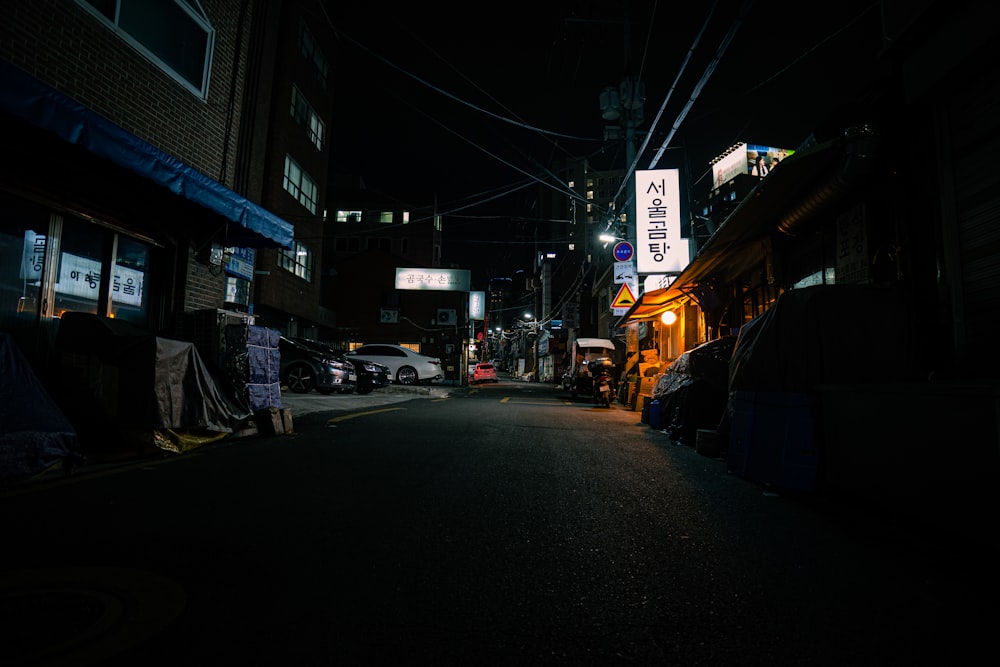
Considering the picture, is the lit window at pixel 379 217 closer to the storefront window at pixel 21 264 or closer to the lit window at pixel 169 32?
the lit window at pixel 169 32

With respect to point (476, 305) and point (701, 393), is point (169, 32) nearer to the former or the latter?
point (701, 393)

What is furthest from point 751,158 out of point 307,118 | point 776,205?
point 776,205

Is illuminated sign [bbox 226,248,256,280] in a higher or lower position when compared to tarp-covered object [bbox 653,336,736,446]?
higher

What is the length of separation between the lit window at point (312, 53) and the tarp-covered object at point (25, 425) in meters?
23.4

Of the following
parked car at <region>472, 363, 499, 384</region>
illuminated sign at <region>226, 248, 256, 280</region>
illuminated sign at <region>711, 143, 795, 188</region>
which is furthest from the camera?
illuminated sign at <region>711, 143, 795, 188</region>

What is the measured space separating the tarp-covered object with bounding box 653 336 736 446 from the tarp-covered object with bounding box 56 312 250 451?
638cm

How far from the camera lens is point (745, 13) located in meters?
7.39

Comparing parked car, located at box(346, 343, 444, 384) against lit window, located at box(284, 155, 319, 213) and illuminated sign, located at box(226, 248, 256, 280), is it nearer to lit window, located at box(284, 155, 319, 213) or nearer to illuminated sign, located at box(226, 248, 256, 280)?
lit window, located at box(284, 155, 319, 213)

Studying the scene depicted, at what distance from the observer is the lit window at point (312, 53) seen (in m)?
22.0

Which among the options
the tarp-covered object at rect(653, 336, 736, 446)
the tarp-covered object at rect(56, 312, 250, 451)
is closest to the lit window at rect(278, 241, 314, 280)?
the tarp-covered object at rect(56, 312, 250, 451)

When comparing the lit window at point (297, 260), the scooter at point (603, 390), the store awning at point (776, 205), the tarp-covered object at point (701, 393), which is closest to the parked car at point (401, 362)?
the lit window at point (297, 260)

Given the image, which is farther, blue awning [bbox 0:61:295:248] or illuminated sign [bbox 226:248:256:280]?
illuminated sign [bbox 226:248:256:280]

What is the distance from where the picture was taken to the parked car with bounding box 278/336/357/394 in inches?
492

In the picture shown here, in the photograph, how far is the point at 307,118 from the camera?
23.1 m
